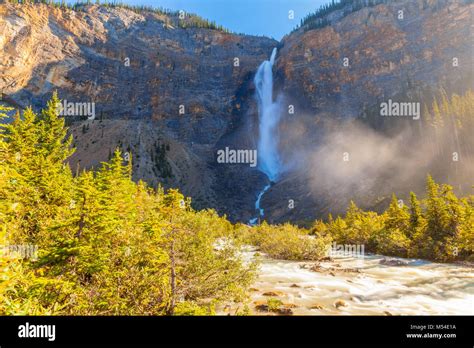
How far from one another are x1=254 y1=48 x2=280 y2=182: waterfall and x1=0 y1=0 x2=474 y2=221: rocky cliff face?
3368 millimetres

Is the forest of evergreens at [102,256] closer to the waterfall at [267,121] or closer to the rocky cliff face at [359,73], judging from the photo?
the rocky cliff face at [359,73]

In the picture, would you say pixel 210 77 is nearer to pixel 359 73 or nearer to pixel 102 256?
pixel 359 73

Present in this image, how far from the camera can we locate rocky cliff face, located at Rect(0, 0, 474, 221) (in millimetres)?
84375

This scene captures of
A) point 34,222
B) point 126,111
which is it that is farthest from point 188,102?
point 34,222

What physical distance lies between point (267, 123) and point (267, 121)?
1.00m

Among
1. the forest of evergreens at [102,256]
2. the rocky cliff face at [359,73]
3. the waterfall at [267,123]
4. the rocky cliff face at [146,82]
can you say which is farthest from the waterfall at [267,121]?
the forest of evergreens at [102,256]

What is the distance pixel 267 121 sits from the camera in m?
113

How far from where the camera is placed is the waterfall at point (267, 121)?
333ft

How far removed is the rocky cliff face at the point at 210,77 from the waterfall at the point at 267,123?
314 centimetres

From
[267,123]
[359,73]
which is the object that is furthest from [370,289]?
[359,73]

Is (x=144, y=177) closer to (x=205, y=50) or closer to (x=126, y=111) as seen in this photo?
(x=126, y=111)

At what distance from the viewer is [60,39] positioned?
101m

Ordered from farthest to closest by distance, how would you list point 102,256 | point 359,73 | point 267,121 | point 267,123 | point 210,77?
1. point 210,77
2. point 267,121
3. point 267,123
4. point 359,73
5. point 102,256

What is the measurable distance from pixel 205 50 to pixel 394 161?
101 meters
